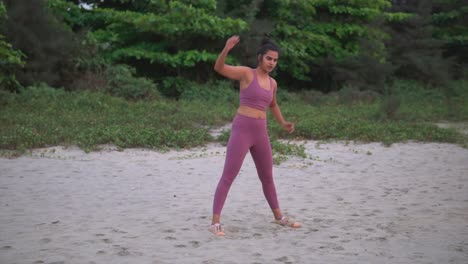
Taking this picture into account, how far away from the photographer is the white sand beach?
15.3 feet

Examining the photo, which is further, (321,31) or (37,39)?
(321,31)

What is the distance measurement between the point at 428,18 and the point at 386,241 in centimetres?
2032

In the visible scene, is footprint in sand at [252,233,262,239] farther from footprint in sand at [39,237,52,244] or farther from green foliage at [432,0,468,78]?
green foliage at [432,0,468,78]

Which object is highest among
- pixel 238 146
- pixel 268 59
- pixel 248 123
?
pixel 268 59

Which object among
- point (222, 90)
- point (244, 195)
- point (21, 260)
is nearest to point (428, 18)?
point (222, 90)

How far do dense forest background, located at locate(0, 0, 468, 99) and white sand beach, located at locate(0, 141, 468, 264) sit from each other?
7162 mm

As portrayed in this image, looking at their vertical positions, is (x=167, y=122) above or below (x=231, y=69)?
below

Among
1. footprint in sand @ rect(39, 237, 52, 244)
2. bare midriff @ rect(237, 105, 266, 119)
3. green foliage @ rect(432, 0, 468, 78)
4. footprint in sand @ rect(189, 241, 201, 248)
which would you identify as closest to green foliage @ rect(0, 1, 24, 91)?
footprint in sand @ rect(39, 237, 52, 244)

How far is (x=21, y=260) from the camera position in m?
4.33

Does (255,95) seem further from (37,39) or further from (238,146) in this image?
(37,39)

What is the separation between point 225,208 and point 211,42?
1375 centimetres

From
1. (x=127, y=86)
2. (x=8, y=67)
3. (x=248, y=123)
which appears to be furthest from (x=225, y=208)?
(x=8, y=67)

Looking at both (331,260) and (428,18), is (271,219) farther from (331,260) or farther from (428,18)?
(428,18)

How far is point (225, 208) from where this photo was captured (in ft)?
20.9
